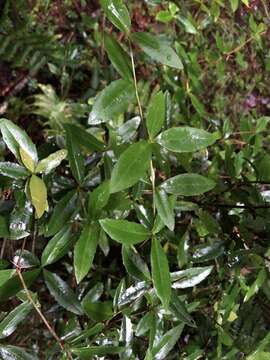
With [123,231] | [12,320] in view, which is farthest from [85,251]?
[12,320]

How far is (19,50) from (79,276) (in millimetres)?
1517

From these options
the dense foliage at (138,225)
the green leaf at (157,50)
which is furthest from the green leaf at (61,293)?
the green leaf at (157,50)

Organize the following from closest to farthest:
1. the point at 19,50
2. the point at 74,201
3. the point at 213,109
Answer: the point at 74,201 → the point at 19,50 → the point at 213,109

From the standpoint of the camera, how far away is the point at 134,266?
2.95 feet

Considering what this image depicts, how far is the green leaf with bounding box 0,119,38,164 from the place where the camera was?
79 cm

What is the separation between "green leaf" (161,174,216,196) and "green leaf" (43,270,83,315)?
0.87 feet

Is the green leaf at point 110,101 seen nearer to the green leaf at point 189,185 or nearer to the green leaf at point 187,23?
the green leaf at point 189,185

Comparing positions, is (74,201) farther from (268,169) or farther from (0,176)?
(268,169)

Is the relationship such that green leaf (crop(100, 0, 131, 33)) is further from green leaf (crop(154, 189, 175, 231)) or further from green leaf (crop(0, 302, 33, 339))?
green leaf (crop(0, 302, 33, 339))

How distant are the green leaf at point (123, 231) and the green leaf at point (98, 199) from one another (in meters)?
0.04

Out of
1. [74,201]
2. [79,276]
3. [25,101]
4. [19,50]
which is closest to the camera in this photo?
[79,276]

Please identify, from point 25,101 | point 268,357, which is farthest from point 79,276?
point 25,101

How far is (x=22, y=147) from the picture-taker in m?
0.80

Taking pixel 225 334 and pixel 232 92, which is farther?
pixel 232 92
